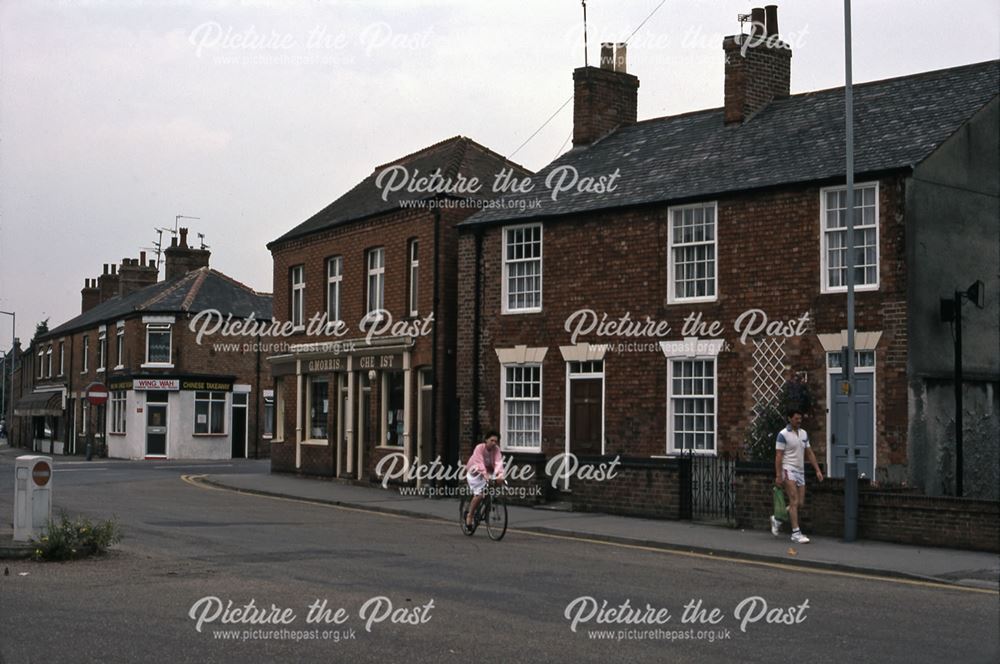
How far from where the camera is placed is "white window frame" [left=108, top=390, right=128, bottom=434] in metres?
53.4

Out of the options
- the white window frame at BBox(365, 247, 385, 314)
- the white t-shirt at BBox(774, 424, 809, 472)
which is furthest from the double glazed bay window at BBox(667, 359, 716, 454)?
the white window frame at BBox(365, 247, 385, 314)

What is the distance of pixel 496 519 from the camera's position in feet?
60.8

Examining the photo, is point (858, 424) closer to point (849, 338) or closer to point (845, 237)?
point (845, 237)

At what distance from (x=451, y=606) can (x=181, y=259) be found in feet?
158

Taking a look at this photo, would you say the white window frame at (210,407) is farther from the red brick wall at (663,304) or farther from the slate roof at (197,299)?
the red brick wall at (663,304)

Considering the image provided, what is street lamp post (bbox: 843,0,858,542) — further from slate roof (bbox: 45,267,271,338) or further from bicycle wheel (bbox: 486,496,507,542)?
slate roof (bbox: 45,267,271,338)

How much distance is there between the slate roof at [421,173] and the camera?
31.4 m

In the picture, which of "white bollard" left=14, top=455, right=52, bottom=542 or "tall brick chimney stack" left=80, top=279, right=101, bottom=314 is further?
"tall brick chimney stack" left=80, top=279, right=101, bottom=314

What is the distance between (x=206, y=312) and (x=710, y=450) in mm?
32479

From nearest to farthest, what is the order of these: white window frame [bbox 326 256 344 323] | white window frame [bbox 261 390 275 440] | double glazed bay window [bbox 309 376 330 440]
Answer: white window frame [bbox 326 256 344 323] < double glazed bay window [bbox 309 376 330 440] < white window frame [bbox 261 390 275 440]

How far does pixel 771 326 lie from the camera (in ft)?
76.3

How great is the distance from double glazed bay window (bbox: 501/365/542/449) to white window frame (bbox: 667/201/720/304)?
12.3 ft

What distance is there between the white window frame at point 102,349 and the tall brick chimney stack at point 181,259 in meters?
3.76

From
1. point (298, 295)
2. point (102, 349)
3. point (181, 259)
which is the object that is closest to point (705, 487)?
point (298, 295)
